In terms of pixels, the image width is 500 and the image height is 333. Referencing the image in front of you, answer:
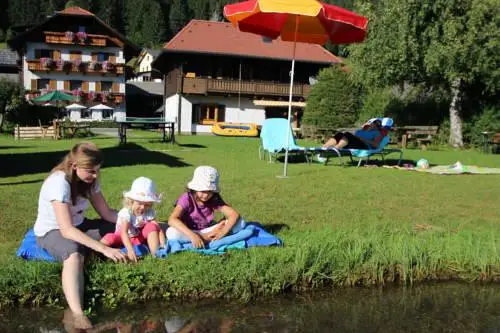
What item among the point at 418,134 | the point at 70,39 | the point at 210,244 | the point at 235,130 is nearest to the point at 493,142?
the point at 418,134

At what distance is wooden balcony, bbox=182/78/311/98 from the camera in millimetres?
36688

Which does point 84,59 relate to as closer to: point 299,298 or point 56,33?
point 56,33

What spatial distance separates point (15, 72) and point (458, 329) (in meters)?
67.0

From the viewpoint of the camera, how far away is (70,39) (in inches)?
1857

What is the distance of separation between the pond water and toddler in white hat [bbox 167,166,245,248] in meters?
0.75

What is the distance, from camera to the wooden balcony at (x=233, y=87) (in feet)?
120

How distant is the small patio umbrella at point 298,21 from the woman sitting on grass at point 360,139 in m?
3.49

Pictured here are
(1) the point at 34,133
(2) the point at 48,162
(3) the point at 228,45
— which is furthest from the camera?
(3) the point at 228,45

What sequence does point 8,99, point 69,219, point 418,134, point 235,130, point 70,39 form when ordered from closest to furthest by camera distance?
1. point 69,219
2. point 418,134
3. point 235,130
4. point 8,99
5. point 70,39

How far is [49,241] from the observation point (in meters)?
4.29


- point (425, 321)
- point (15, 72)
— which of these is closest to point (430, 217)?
point (425, 321)

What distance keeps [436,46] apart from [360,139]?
1016 cm

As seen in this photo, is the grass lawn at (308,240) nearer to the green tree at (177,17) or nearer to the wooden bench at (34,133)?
the wooden bench at (34,133)

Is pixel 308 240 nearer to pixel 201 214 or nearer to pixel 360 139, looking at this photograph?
pixel 201 214
